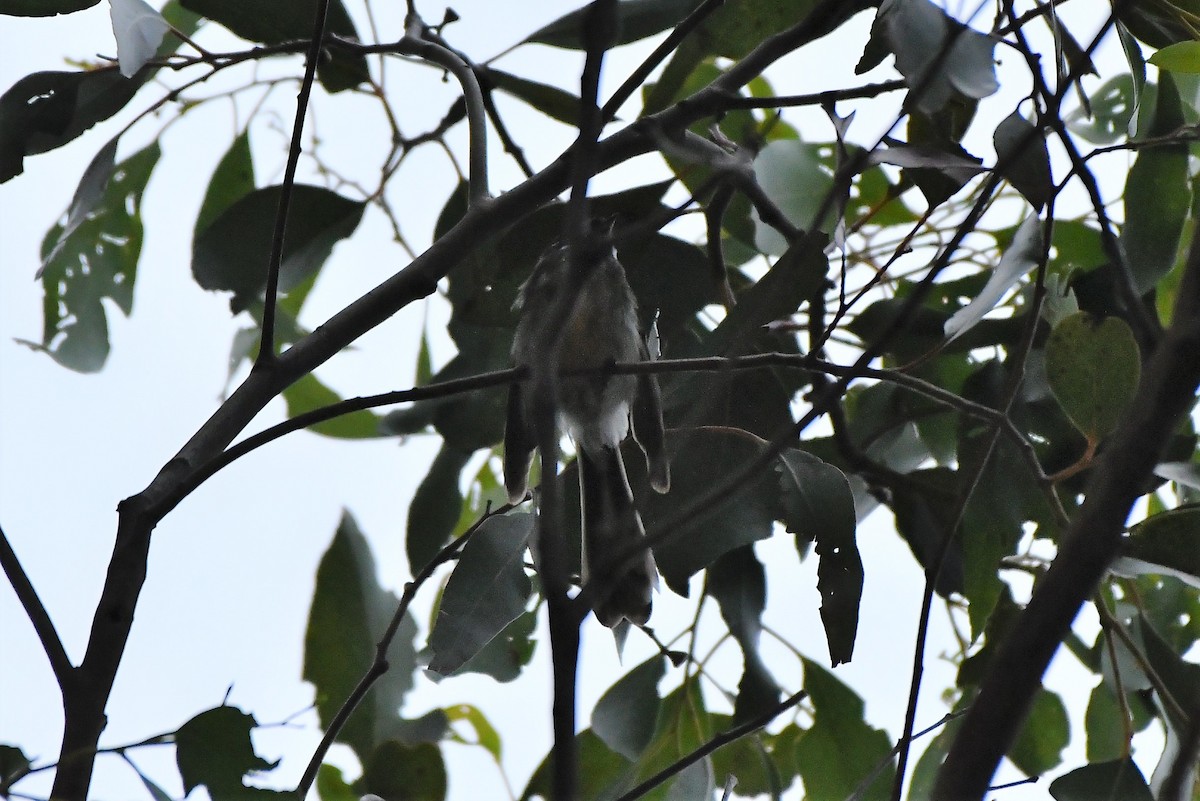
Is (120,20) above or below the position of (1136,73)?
above

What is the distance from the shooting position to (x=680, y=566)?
1400 mm

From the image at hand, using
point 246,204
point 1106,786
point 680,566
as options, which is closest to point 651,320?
point 680,566

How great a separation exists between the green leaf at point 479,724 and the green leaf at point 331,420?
0.46 metres

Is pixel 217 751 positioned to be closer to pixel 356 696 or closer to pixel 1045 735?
pixel 356 696

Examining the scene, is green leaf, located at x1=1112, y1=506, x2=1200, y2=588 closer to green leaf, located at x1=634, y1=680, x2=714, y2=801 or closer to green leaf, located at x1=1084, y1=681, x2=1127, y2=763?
green leaf, located at x1=1084, y1=681, x2=1127, y2=763

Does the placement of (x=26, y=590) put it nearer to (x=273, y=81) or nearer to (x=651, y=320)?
(x=651, y=320)

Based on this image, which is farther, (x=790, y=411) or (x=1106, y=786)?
(x=790, y=411)

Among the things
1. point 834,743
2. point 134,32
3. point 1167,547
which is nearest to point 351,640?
point 834,743

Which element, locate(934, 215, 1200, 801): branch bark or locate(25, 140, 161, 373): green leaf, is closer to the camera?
locate(934, 215, 1200, 801): branch bark

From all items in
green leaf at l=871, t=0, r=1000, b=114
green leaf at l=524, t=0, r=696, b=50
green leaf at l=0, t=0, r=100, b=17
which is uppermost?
green leaf at l=0, t=0, r=100, b=17

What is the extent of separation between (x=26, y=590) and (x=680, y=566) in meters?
0.77

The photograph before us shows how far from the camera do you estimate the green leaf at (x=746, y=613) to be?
1548 millimetres

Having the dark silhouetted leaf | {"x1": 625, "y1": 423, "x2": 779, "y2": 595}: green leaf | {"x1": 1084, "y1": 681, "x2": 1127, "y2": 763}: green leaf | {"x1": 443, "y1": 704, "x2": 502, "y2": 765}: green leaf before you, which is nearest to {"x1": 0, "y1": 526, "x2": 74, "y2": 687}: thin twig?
the dark silhouetted leaf

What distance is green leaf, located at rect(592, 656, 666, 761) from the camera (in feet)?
5.32
